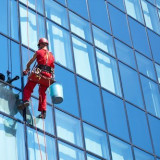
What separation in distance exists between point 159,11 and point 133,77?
6.63m

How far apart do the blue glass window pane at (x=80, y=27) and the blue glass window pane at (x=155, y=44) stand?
4.90m

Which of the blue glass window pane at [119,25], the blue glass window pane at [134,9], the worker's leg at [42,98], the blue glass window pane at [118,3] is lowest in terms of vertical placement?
the worker's leg at [42,98]

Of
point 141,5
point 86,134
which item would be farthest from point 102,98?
point 141,5

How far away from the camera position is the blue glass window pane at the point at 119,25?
26.9 m

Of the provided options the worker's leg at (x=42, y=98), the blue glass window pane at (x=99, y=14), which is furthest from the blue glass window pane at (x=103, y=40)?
the worker's leg at (x=42, y=98)

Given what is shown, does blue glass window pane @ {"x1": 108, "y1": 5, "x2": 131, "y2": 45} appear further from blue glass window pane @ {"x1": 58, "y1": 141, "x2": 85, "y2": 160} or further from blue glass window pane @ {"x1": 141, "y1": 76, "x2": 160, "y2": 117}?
blue glass window pane @ {"x1": 58, "y1": 141, "x2": 85, "y2": 160}

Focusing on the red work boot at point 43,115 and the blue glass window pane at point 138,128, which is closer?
the red work boot at point 43,115

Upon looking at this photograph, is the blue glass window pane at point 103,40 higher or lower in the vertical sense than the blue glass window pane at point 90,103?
higher

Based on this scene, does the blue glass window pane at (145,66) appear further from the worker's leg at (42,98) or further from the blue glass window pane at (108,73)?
the worker's leg at (42,98)

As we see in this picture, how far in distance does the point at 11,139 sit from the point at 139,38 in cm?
1205

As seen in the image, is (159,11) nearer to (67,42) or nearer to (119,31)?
(119,31)

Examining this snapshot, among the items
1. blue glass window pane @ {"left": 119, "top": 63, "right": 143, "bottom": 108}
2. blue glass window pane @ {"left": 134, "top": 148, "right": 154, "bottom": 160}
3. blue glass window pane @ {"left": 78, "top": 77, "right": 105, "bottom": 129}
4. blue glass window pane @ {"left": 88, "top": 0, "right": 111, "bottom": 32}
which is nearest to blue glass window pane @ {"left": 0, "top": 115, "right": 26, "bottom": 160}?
blue glass window pane @ {"left": 78, "top": 77, "right": 105, "bottom": 129}

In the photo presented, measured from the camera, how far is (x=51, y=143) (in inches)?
755

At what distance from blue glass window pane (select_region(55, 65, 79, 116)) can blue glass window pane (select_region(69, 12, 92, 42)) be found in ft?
8.68
